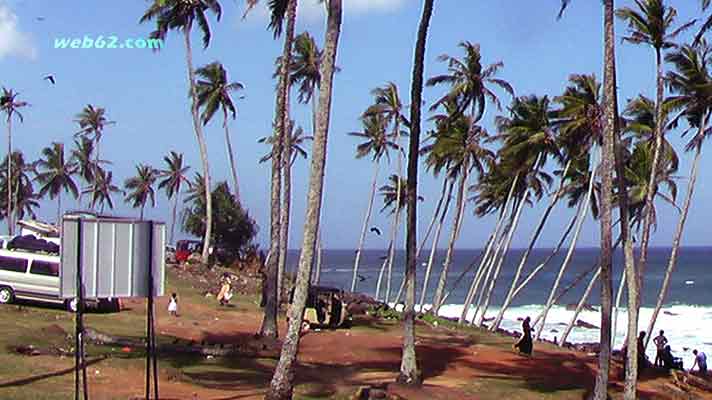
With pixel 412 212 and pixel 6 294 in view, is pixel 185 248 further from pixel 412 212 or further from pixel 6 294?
pixel 412 212

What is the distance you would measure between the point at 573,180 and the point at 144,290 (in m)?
37.0

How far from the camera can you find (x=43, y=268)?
30.4 metres

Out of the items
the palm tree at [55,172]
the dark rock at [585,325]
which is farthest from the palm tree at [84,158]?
the dark rock at [585,325]

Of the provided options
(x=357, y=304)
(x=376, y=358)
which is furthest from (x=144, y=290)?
(x=357, y=304)

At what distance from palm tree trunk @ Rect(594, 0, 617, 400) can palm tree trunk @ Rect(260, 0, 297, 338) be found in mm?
9608

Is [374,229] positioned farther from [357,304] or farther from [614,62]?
[614,62]

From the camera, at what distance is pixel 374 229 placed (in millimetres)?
52906

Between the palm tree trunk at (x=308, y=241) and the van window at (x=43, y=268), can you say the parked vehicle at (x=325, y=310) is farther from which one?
the palm tree trunk at (x=308, y=241)

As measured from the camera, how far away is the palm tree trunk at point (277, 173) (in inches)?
1046

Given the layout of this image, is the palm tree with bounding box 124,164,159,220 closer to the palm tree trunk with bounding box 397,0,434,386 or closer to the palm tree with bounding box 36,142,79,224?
the palm tree with bounding box 36,142,79,224

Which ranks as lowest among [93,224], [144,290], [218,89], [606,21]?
[144,290]

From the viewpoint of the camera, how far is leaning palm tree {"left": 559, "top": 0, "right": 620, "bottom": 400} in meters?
19.7

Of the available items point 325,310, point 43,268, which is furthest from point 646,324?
point 43,268

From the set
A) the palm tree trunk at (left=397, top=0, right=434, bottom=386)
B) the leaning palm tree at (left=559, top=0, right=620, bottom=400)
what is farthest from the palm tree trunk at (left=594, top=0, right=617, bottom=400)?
the palm tree trunk at (left=397, top=0, right=434, bottom=386)
